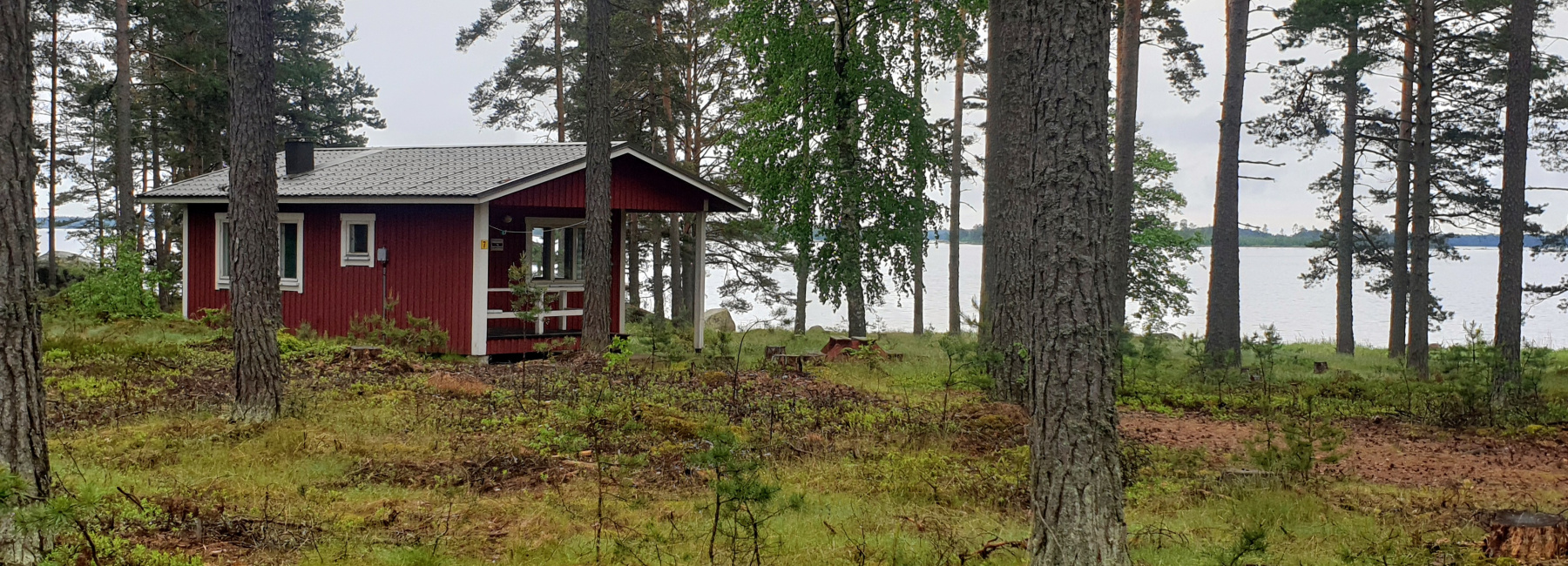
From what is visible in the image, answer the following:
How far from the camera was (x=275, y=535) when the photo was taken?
5398mm

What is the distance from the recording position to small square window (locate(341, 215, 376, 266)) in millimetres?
16156

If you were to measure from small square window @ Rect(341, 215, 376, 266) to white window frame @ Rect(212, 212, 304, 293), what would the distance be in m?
0.91

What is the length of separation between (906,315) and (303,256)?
44434 mm

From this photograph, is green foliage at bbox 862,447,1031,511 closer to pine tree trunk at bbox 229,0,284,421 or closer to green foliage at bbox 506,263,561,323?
pine tree trunk at bbox 229,0,284,421

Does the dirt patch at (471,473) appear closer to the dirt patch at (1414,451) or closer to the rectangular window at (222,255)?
the dirt patch at (1414,451)

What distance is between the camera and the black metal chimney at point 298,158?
58.6 feet

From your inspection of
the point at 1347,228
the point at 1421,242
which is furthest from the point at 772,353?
the point at 1347,228

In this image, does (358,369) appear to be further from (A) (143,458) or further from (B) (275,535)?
(B) (275,535)

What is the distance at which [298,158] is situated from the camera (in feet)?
58.9

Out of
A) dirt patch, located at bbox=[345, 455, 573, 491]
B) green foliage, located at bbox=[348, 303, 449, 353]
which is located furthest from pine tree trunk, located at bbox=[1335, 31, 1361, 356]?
dirt patch, located at bbox=[345, 455, 573, 491]

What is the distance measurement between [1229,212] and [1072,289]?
42.6 ft

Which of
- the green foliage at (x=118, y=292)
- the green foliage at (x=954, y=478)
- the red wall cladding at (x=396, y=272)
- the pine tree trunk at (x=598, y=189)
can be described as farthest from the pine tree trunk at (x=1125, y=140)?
the green foliage at (x=118, y=292)

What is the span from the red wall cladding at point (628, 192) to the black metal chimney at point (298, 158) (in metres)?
4.58

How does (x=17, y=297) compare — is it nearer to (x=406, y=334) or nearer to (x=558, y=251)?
(x=406, y=334)
